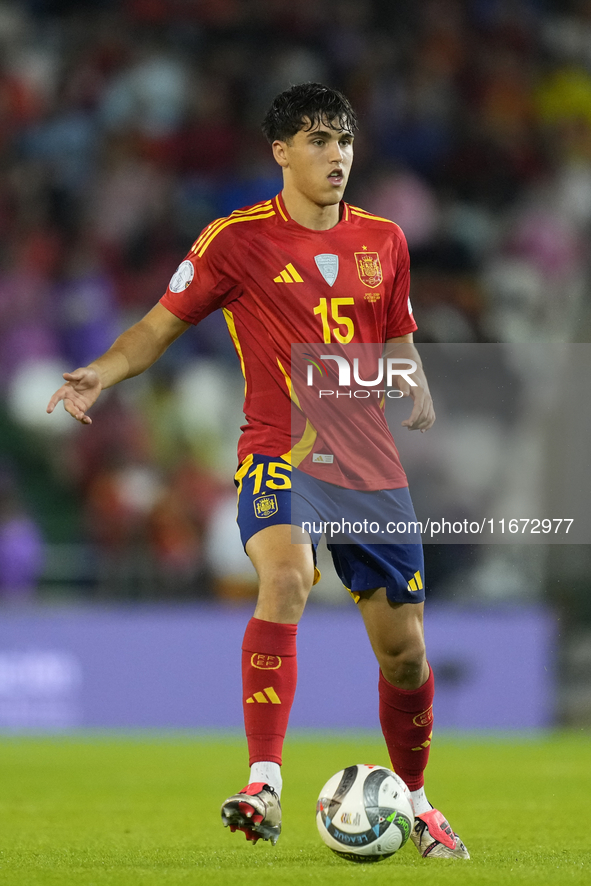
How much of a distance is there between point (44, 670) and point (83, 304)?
132 inches

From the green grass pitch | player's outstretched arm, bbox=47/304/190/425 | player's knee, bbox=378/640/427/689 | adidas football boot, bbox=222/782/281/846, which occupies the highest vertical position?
player's outstretched arm, bbox=47/304/190/425

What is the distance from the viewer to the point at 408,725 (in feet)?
15.2

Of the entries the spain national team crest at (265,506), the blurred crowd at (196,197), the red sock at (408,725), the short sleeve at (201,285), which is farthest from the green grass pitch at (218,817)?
the blurred crowd at (196,197)

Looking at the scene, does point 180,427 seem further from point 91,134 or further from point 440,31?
point 440,31

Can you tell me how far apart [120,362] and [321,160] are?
918 millimetres

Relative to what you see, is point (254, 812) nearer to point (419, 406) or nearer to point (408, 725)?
point (408, 725)

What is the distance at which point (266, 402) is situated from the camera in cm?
440

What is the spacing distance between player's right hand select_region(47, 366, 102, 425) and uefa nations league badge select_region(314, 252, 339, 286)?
0.82 metres

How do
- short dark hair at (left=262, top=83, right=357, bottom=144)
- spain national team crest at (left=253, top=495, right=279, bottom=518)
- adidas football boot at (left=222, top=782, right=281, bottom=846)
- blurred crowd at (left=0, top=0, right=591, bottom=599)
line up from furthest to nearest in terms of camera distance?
blurred crowd at (left=0, top=0, right=591, bottom=599), short dark hair at (left=262, top=83, right=357, bottom=144), spain national team crest at (left=253, top=495, right=279, bottom=518), adidas football boot at (left=222, top=782, right=281, bottom=846)

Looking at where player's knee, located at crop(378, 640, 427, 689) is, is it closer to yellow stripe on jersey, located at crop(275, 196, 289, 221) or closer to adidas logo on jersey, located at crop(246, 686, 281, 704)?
adidas logo on jersey, located at crop(246, 686, 281, 704)

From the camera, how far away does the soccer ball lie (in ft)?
13.3

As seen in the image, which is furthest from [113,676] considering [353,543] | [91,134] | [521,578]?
[353,543]

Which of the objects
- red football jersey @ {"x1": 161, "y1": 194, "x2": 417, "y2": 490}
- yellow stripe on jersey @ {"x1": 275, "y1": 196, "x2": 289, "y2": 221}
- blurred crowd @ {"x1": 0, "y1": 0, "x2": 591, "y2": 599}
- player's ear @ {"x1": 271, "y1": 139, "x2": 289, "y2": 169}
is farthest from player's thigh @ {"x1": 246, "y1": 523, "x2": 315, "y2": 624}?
blurred crowd @ {"x1": 0, "y1": 0, "x2": 591, "y2": 599}

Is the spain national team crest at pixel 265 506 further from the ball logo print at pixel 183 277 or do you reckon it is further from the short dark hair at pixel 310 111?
the short dark hair at pixel 310 111
